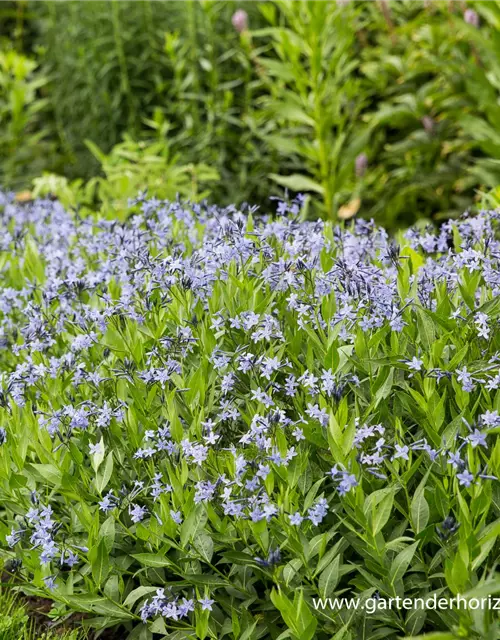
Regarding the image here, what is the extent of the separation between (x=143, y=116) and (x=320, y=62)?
2.31m

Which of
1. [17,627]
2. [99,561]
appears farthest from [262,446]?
[17,627]

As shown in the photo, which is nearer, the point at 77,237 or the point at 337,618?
the point at 337,618

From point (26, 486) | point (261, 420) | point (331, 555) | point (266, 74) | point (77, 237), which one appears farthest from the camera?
point (266, 74)

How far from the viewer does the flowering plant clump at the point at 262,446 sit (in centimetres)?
199

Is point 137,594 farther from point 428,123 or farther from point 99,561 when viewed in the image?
point 428,123

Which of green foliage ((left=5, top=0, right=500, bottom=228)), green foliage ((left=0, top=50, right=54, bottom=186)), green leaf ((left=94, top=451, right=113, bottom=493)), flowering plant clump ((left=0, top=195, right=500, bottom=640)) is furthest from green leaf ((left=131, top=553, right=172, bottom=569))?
green foliage ((left=0, top=50, right=54, bottom=186))

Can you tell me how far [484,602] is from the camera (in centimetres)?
160

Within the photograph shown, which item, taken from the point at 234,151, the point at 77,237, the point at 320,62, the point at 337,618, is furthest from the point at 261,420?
the point at 234,151

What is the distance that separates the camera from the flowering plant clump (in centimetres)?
199

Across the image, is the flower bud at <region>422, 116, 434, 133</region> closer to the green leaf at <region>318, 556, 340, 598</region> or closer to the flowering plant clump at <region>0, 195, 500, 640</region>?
the flowering plant clump at <region>0, 195, 500, 640</region>

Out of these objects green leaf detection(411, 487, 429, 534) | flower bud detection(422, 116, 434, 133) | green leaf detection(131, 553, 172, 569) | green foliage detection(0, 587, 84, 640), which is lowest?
flower bud detection(422, 116, 434, 133)

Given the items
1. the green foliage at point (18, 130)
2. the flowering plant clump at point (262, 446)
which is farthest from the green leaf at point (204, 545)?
the green foliage at point (18, 130)

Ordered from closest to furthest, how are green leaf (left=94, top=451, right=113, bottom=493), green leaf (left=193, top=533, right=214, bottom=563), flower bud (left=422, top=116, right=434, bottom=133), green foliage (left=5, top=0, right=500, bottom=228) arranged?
1. green leaf (left=193, top=533, right=214, bottom=563)
2. green leaf (left=94, top=451, right=113, bottom=493)
3. green foliage (left=5, top=0, right=500, bottom=228)
4. flower bud (left=422, top=116, right=434, bottom=133)

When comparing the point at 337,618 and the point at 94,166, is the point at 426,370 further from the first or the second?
the point at 94,166
